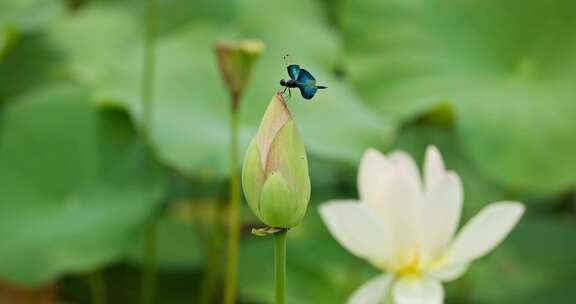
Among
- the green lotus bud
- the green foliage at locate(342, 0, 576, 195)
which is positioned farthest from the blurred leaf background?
the green lotus bud

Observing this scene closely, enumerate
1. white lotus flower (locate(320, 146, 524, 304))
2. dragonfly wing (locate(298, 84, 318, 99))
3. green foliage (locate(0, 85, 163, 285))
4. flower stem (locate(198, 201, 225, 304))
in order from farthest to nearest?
flower stem (locate(198, 201, 225, 304)) < green foliage (locate(0, 85, 163, 285)) < white lotus flower (locate(320, 146, 524, 304)) < dragonfly wing (locate(298, 84, 318, 99))

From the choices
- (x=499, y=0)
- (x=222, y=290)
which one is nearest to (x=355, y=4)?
(x=499, y=0)

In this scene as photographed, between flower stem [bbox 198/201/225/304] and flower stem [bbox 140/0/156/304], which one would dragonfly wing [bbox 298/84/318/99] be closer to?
flower stem [bbox 140/0/156/304]

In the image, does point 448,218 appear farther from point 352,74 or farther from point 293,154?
point 352,74

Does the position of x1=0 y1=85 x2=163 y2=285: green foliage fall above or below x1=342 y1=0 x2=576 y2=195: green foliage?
below

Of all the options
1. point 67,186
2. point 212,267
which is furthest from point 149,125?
point 212,267

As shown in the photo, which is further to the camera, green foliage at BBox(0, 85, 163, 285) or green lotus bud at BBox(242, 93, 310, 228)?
green foliage at BBox(0, 85, 163, 285)

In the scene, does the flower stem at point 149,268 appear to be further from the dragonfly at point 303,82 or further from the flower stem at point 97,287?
the dragonfly at point 303,82

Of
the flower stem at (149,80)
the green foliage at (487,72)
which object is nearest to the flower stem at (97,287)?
the flower stem at (149,80)
